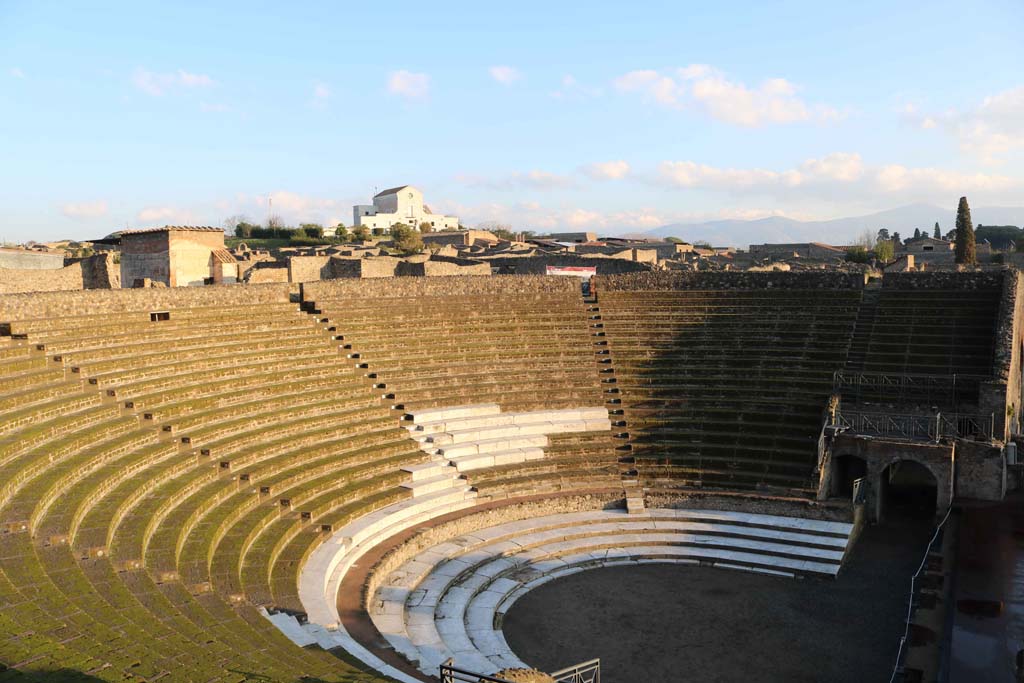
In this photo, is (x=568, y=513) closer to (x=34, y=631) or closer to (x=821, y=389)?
(x=821, y=389)

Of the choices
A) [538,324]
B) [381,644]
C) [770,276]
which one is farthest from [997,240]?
[381,644]

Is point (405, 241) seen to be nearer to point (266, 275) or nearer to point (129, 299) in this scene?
point (266, 275)

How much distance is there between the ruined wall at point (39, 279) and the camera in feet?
65.4

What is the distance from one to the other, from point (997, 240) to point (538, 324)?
7608cm

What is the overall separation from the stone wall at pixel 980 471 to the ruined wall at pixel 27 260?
25585 mm

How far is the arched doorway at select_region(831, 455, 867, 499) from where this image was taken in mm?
18203

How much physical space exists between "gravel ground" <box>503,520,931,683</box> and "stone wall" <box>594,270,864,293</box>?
10027 mm

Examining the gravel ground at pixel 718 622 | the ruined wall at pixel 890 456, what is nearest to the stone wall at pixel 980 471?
the ruined wall at pixel 890 456

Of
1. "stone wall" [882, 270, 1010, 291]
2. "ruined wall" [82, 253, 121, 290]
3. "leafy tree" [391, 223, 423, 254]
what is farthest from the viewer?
"leafy tree" [391, 223, 423, 254]

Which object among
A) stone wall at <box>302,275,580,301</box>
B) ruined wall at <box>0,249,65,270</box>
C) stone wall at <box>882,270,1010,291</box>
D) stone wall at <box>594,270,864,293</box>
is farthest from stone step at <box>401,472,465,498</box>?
ruined wall at <box>0,249,65,270</box>

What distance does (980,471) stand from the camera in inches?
669

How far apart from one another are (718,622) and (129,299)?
1464 centimetres

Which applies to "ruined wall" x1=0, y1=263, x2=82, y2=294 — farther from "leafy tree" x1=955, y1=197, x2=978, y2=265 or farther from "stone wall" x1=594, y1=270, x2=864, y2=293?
"leafy tree" x1=955, y1=197, x2=978, y2=265

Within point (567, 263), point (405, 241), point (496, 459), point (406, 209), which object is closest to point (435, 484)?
point (496, 459)
